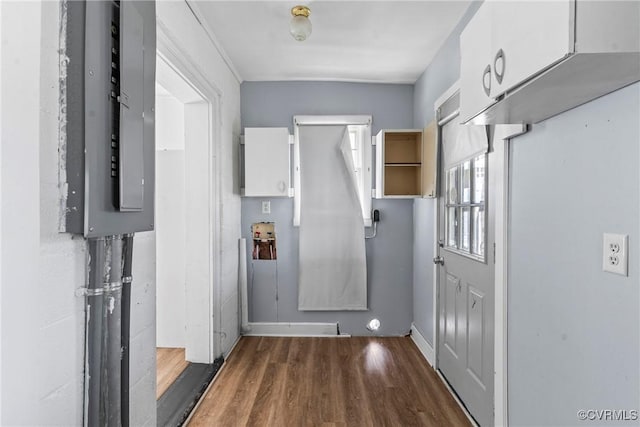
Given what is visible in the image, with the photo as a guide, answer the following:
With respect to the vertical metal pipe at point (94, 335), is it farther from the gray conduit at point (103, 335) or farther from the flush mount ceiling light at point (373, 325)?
the flush mount ceiling light at point (373, 325)

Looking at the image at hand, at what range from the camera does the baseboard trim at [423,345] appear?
2812mm

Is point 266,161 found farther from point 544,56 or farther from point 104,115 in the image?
point 544,56

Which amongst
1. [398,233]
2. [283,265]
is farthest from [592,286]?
[283,265]

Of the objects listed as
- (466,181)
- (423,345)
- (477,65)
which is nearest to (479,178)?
(466,181)

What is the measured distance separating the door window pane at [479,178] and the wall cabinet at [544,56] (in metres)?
0.58

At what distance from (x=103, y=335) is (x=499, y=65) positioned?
1.59 m

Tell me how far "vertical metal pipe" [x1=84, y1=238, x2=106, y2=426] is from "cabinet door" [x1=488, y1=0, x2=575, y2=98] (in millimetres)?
1416

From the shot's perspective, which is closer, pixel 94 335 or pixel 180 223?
pixel 94 335

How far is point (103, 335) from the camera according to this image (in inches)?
47.2

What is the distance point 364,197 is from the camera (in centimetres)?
347

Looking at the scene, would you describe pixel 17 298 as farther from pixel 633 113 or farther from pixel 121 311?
pixel 633 113

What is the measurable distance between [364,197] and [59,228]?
2.70m

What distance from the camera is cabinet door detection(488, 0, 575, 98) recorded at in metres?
0.84

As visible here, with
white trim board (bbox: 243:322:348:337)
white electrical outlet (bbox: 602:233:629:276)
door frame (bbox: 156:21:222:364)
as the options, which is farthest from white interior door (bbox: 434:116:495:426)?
door frame (bbox: 156:21:222:364)
